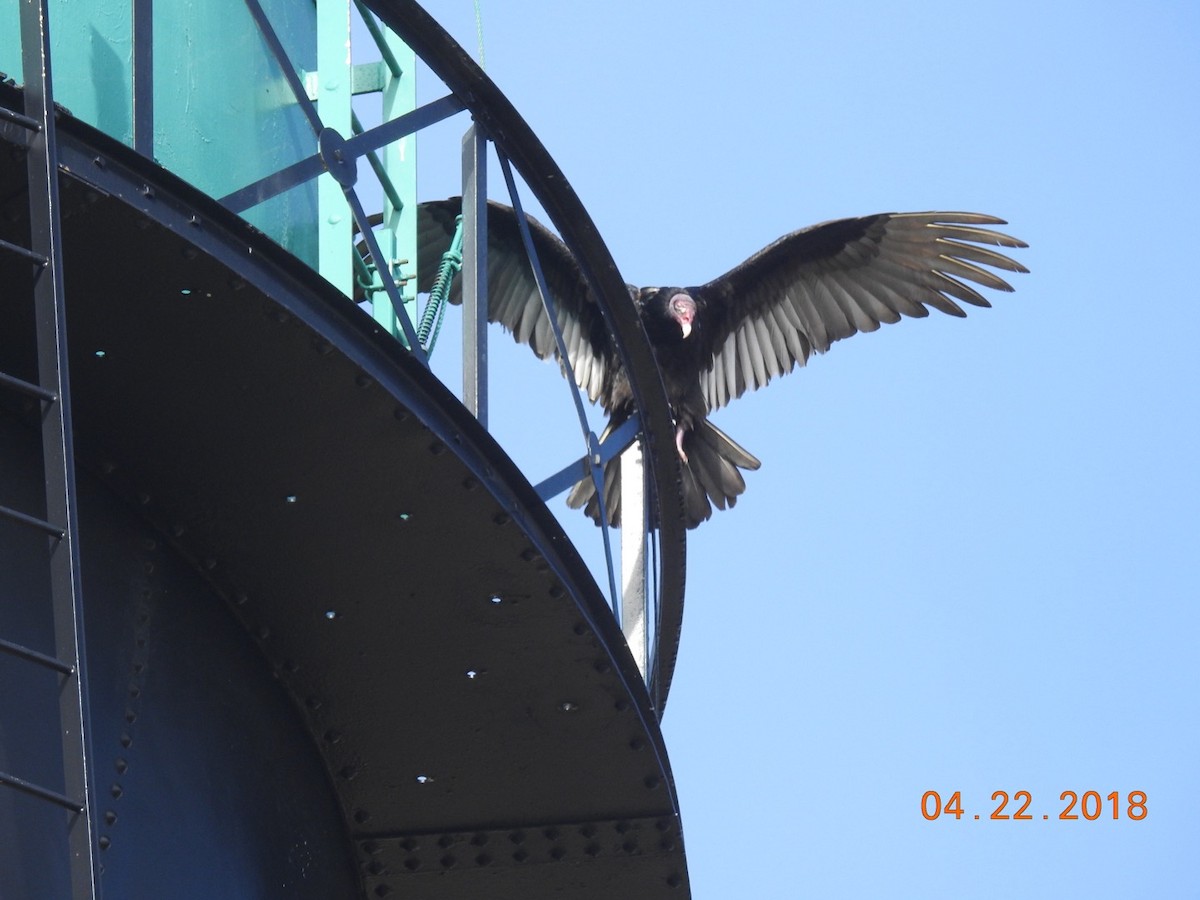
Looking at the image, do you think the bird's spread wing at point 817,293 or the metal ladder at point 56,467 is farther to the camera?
the bird's spread wing at point 817,293

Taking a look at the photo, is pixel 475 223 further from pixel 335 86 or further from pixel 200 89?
pixel 335 86

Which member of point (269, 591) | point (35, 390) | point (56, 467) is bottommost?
point (56, 467)

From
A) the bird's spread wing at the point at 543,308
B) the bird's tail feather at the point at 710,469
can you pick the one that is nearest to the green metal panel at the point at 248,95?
the bird's spread wing at the point at 543,308

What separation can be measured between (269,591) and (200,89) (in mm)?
1301

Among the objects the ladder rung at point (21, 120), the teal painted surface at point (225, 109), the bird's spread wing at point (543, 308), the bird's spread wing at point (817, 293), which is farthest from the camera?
the bird's spread wing at point (817, 293)

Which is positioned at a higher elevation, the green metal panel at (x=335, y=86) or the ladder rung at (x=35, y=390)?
the green metal panel at (x=335, y=86)

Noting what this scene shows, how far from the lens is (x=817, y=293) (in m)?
11.6

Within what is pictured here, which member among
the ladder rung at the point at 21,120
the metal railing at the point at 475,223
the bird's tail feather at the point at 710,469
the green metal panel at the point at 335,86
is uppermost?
the bird's tail feather at the point at 710,469

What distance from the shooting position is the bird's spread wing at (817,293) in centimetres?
1129

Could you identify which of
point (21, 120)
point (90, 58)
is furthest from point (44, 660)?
point (90, 58)

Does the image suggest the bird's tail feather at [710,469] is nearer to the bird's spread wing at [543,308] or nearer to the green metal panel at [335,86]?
the bird's spread wing at [543,308]

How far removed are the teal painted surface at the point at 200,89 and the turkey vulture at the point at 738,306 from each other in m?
4.94

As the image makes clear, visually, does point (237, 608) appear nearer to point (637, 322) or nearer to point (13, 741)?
point (13, 741)

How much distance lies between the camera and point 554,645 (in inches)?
164
